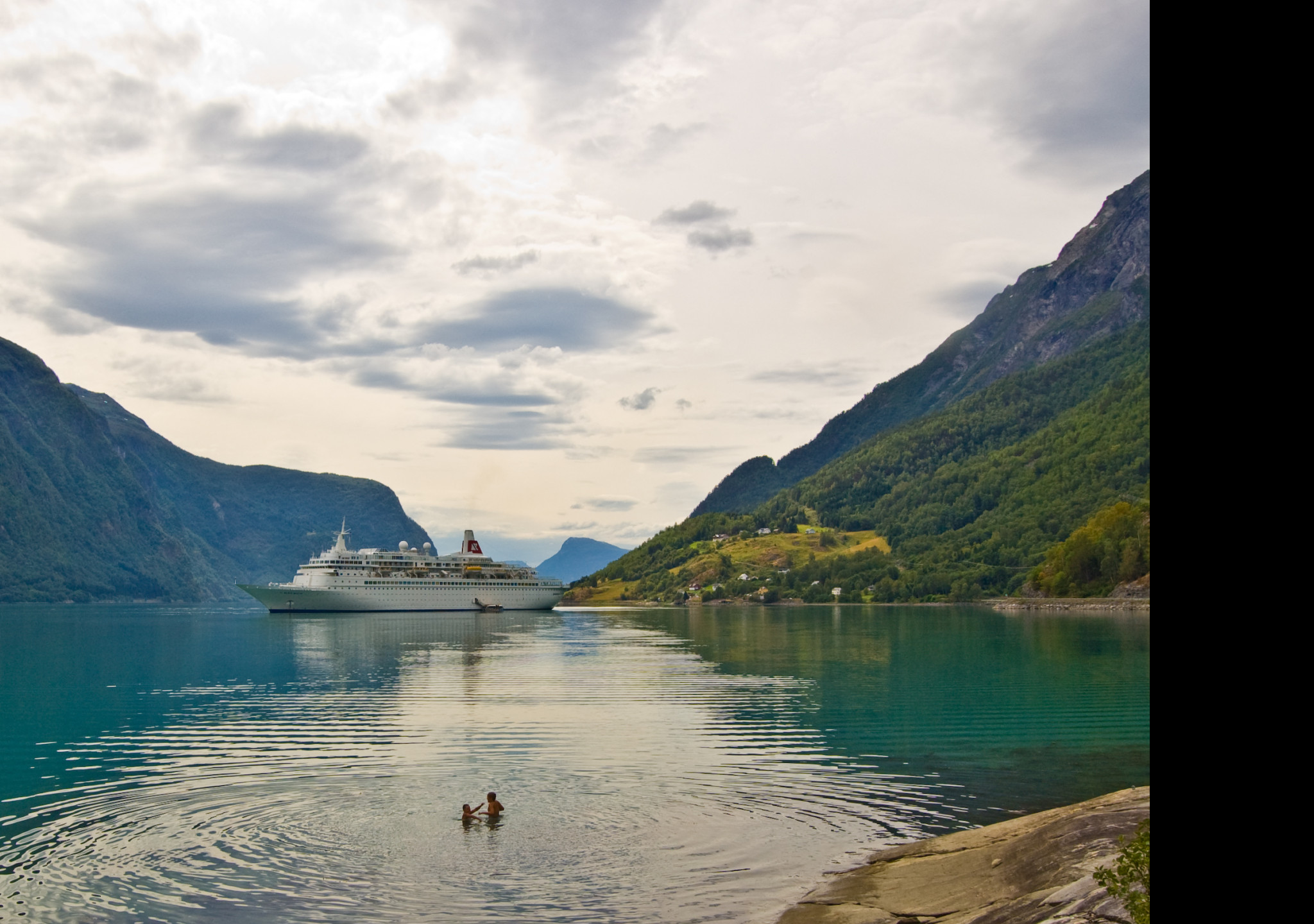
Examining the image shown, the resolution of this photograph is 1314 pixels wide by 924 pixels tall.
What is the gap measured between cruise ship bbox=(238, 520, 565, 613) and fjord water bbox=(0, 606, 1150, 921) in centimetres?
8866

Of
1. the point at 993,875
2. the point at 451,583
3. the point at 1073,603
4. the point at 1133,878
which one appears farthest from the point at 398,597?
the point at 1133,878

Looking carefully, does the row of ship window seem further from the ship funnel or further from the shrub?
the shrub

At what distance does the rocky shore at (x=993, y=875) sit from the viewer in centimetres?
1292

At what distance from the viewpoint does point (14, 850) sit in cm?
1889

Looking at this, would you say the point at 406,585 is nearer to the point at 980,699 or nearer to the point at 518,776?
the point at 980,699

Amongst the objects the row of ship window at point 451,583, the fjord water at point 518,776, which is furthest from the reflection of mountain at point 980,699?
the row of ship window at point 451,583

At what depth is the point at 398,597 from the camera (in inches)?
6083

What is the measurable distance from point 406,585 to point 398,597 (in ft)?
7.08

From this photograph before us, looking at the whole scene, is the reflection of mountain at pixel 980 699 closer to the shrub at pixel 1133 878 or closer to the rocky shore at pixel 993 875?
the rocky shore at pixel 993 875
